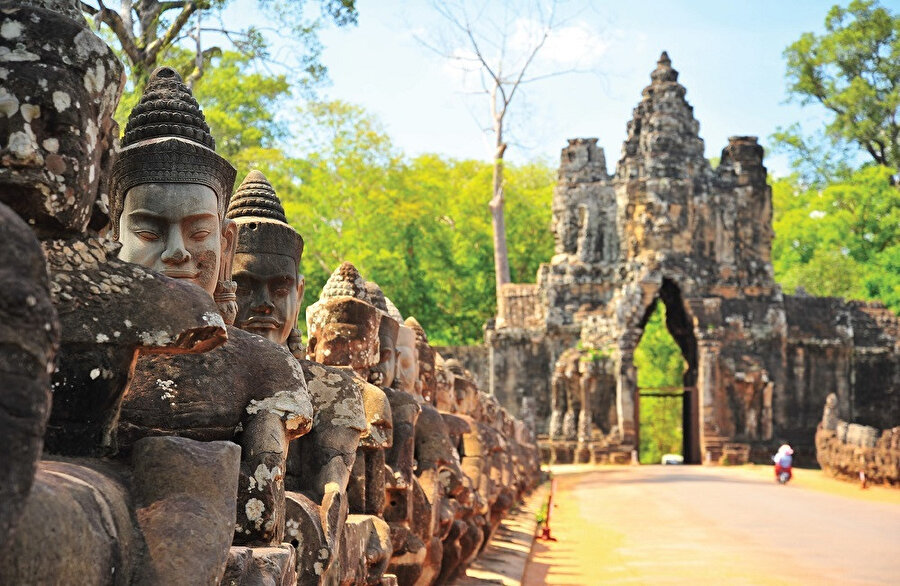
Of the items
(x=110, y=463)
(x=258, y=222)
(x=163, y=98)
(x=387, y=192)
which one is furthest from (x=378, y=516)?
(x=387, y=192)

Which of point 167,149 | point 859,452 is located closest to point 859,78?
point 859,452

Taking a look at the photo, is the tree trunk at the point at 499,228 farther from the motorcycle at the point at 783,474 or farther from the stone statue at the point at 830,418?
the motorcycle at the point at 783,474

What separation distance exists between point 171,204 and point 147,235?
0.13m

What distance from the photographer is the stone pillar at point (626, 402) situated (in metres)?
29.2

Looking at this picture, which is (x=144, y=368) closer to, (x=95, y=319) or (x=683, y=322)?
(x=95, y=319)

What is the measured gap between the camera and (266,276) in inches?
199

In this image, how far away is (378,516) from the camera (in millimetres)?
5211

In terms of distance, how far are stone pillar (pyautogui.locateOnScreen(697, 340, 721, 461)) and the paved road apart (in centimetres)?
828

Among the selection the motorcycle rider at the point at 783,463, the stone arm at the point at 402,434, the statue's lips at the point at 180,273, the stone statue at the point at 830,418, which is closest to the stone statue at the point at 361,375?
the stone arm at the point at 402,434

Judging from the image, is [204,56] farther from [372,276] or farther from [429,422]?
[372,276]

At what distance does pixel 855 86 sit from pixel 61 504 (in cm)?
4612

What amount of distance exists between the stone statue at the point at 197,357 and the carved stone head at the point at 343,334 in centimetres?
185

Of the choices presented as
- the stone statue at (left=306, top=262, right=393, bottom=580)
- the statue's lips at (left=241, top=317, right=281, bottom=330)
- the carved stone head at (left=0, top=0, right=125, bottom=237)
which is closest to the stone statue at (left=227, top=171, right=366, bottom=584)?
the statue's lips at (left=241, top=317, right=281, bottom=330)

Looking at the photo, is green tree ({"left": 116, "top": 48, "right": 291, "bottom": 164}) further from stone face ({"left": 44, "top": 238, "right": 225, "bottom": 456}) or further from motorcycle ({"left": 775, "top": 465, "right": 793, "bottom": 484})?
stone face ({"left": 44, "top": 238, "right": 225, "bottom": 456})
